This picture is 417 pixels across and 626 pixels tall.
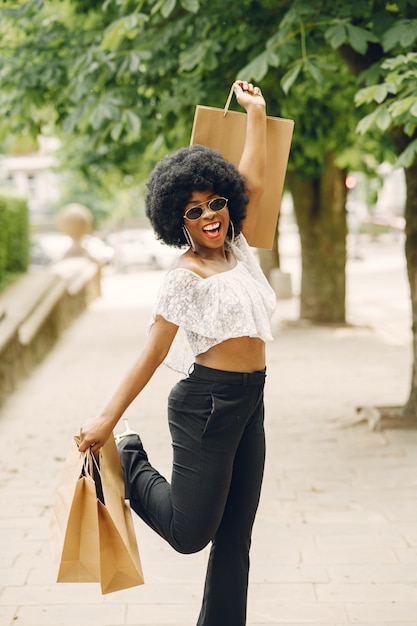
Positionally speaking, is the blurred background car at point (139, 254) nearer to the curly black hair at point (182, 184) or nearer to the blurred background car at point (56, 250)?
the blurred background car at point (56, 250)

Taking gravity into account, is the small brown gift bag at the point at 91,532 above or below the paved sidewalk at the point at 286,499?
above

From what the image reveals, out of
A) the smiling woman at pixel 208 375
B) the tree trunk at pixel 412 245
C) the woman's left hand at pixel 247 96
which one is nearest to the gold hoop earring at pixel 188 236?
the smiling woman at pixel 208 375

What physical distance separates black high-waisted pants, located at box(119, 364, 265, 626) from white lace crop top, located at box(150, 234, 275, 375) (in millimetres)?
128

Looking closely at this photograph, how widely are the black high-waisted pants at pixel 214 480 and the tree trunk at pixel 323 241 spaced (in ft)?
34.5

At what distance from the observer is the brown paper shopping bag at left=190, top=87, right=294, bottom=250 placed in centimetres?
345

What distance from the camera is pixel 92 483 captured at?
10.0ft

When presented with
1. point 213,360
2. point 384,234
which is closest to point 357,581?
point 213,360

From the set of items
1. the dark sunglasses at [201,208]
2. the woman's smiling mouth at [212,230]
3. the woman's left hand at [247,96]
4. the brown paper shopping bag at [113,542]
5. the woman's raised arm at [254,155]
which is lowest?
the brown paper shopping bag at [113,542]

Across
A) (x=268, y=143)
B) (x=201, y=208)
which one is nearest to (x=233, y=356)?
(x=201, y=208)

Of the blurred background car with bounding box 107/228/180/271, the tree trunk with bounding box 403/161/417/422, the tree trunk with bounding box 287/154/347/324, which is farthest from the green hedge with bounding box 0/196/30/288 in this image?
the blurred background car with bounding box 107/228/180/271

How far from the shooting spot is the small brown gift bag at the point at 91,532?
3068mm

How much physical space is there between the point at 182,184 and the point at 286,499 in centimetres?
A: 300

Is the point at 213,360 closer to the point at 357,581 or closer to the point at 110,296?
the point at 357,581

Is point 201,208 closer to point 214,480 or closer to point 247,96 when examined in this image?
point 247,96
